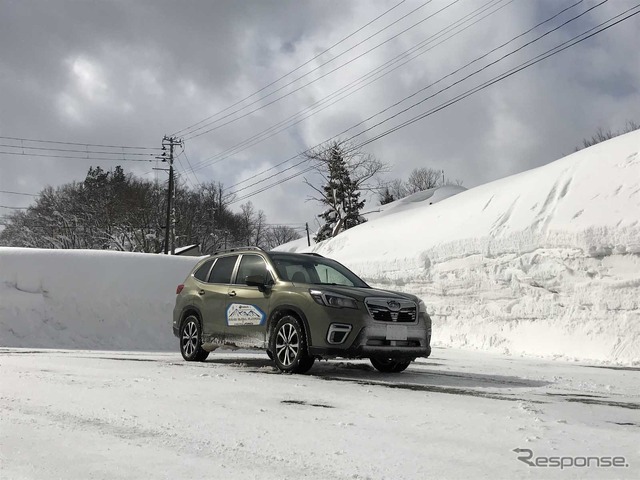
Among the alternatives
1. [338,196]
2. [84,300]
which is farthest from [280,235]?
[84,300]

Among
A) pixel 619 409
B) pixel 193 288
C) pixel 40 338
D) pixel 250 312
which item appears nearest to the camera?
pixel 619 409

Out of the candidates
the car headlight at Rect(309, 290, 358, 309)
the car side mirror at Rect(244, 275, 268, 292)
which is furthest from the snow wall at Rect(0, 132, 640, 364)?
the car headlight at Rect(309, 290, 358, 309)

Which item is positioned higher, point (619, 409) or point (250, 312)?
point (250, 312)

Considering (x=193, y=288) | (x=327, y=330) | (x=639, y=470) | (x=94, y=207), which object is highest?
(x=94, y=207)

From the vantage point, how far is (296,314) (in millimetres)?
8078

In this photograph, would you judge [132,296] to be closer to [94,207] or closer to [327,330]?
[327,330]

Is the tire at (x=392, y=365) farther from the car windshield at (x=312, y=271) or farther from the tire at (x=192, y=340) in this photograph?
the tire at (x=192, y=340)

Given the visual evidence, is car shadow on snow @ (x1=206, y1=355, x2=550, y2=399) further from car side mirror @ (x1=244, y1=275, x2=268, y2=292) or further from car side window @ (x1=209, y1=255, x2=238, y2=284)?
car side window @ (x1=209, y1=255, x2=238, y2=284)

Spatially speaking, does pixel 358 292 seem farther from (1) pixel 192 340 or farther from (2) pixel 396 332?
(1) pixel 192 340

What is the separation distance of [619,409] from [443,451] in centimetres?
280

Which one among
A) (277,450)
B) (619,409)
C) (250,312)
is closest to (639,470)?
(277,450)

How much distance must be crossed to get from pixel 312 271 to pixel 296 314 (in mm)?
1352

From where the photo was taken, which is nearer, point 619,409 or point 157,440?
point 157,440

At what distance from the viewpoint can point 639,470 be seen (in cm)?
365
